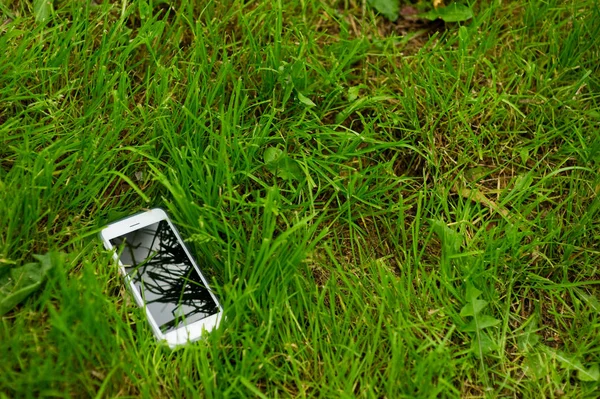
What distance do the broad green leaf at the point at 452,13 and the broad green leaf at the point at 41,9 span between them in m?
1.61

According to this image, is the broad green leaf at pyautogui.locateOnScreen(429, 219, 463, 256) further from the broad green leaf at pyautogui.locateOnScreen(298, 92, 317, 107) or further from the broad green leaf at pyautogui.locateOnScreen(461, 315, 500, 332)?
the broad green leaf at pyautogui.locateOnScreen(298, 92, 317, 107)

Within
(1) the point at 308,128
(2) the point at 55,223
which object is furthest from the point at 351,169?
(2) the point at 55,223

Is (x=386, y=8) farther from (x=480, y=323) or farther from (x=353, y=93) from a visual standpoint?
(x=480, y=323)

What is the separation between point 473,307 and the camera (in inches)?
89.2

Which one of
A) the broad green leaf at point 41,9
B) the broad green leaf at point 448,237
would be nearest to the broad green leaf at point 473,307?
Answer: the broad green leaf at point 448,237

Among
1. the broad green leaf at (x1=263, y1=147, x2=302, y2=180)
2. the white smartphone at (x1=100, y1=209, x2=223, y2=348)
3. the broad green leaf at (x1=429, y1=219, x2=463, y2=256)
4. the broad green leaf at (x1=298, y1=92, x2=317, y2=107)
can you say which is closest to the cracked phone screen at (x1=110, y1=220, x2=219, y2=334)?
the white smartphone at (x1=100, y1=209, x2=223, y2=348)

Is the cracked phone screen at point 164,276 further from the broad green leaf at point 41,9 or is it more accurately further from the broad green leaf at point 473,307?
the broad green leaf at point 41,9

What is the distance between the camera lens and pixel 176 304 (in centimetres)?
221

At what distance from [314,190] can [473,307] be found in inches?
28.8

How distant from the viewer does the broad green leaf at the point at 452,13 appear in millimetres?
2873

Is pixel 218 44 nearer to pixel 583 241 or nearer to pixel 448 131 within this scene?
pixel 448 131

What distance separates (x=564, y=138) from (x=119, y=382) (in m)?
1.94

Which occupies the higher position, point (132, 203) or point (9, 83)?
point (9, 83)

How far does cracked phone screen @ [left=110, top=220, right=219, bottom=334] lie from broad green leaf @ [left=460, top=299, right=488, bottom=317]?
2.83 ft
